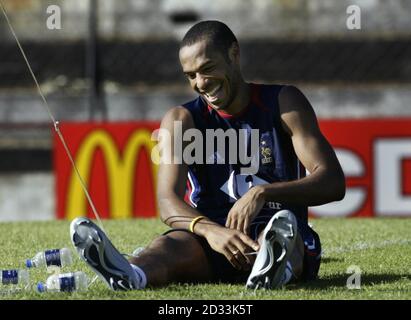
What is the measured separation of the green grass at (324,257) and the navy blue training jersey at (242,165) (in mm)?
Answer: 484

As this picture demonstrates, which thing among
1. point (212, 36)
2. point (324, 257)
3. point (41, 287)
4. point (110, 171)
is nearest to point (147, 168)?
point (110, 171)

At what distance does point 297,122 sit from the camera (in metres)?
5.60

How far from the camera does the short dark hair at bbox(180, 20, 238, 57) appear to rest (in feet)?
Result: 18.1

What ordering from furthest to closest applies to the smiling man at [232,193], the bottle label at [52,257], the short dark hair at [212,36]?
the bottle label at [52,257], the short dark hair at [212,36], the smiling man at [232,193]

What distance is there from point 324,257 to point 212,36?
6.40ft

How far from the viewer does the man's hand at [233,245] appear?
5152 mm

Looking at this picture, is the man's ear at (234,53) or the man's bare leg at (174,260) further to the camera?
the man's ear at (234,53)

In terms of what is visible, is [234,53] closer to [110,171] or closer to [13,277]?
[13,277]

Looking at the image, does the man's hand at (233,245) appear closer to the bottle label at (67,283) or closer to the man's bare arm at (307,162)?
the man's bare arm at (307,162)

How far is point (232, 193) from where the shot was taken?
576 cm

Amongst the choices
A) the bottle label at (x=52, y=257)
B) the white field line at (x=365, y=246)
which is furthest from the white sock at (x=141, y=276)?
the white field line at (x=365, y=246)
